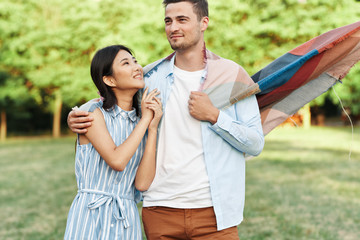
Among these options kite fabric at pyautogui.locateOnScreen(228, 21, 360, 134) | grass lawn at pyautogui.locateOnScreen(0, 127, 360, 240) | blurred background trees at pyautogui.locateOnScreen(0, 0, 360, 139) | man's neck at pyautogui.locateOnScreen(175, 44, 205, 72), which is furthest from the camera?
blurred background trees at pyautogui.locateOnScreen(0, 0, 360, 139)

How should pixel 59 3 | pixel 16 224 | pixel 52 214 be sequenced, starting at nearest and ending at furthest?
1. pixel 16 224
2. pixel 52 214
3. pixel 59 3

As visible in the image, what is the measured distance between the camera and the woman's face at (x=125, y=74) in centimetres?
270

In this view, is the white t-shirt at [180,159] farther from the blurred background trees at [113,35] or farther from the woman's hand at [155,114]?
the blurred background trees at [113,35]

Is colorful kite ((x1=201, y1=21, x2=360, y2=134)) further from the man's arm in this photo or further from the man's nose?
the man's nose

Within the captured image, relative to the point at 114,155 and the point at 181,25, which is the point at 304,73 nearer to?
the point at 181,25

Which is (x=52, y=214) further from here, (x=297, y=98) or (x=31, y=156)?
(x=31, y=156)

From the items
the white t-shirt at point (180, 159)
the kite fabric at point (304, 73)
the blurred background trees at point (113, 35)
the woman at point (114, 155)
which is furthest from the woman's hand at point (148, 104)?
the blurred background trees at point (113, 35)

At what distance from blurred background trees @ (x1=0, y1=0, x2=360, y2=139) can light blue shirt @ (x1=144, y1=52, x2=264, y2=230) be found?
1567cm

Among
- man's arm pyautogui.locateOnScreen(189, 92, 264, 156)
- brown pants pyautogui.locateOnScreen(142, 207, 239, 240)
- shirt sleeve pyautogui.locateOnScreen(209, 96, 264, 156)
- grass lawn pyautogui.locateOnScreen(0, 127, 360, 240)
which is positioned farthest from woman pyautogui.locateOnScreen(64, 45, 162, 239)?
grass lawn pyautogui.locateOnScreen(0, 127, 360, 240)

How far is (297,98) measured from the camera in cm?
315

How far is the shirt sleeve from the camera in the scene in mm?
2551

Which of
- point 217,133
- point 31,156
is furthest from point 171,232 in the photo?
point 31,156

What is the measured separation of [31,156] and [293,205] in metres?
11.0

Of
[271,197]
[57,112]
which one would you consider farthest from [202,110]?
[57,112]
